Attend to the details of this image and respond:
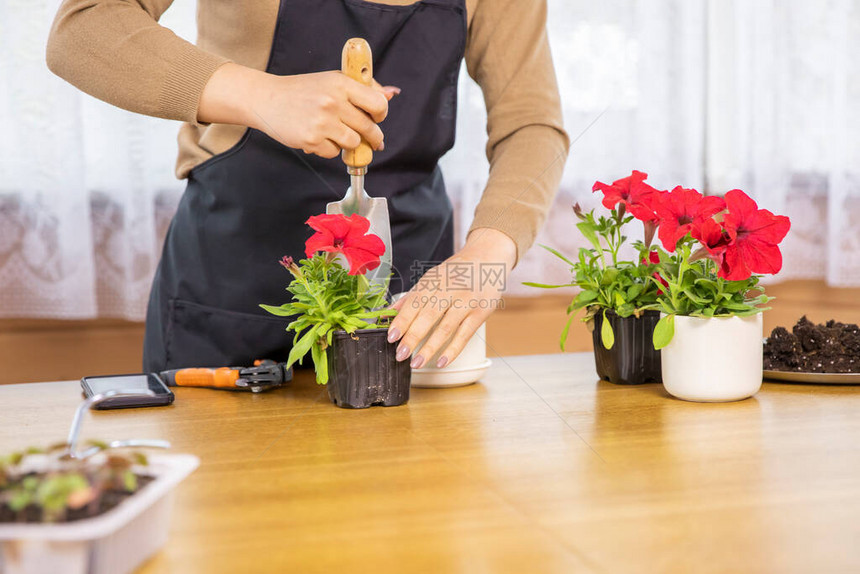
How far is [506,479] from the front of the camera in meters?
0.65

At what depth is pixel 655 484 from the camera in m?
0.63

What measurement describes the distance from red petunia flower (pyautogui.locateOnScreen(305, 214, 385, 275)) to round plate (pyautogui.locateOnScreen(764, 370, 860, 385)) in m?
0.56

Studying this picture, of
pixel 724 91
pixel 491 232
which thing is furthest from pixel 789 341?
pixel 724 91

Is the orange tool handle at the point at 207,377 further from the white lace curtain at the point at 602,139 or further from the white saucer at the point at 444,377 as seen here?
the white lace curtain at the point at 602,139

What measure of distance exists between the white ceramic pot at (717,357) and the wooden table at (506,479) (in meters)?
0.02

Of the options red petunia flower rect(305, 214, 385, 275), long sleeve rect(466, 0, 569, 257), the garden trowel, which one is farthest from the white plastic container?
long sleeve rect(466, 0, 569, 257)

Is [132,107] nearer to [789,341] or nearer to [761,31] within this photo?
[789,341]

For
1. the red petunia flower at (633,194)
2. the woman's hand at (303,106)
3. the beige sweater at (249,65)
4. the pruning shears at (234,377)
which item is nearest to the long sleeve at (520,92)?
the beige sweater at (249,65)

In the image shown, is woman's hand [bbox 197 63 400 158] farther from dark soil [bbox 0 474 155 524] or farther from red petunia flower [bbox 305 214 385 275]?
dark soil [bbox 0 474 155 524]

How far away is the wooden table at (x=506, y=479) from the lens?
507 mm

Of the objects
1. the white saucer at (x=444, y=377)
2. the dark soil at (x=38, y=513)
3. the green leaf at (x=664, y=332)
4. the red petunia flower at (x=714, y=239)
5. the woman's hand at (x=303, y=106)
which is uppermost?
the woman's hand at (x=303, y=106)

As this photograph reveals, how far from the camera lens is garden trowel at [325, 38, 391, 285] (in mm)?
933

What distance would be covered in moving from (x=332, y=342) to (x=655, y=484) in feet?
1.34

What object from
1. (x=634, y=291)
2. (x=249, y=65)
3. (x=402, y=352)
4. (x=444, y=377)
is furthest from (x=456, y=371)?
(x=249, y=65)
